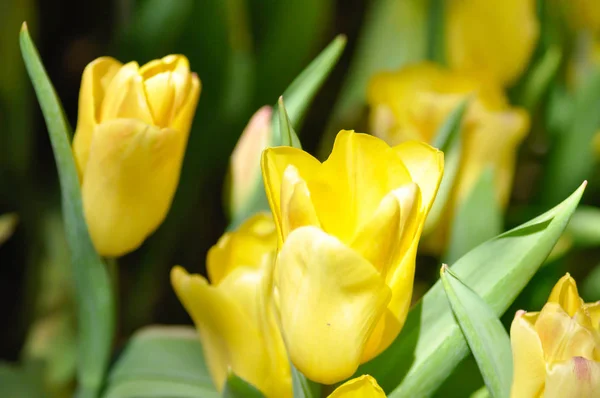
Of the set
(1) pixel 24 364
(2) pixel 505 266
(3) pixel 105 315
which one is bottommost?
(1) pixel 24 364

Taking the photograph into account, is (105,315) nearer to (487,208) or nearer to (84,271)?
(84,271)

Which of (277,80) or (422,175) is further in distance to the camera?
(277,80)

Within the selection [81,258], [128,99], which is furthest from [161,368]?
[128,99]

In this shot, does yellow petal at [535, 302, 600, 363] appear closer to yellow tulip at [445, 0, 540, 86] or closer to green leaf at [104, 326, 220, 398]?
green leaf at [104, 326, 220, 398]

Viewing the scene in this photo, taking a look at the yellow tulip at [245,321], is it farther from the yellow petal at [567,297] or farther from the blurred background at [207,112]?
the blurred background at [207,112]

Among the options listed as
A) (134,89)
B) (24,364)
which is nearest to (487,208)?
(134,89)

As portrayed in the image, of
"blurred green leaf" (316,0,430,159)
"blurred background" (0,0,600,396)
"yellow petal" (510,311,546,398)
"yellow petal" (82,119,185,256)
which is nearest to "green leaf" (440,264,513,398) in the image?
"yellow petal" (510,311,546,398)

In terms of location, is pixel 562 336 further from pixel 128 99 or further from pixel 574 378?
pixel 128 99
